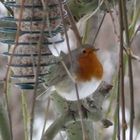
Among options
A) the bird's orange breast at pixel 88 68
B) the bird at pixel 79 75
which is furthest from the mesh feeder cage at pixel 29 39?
the bird's orange breast at pixel 88 68

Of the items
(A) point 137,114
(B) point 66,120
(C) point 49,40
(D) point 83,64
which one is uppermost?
(C) point 49,40

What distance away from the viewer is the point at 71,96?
148cm

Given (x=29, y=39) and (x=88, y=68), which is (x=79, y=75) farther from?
(x=29, y=39)

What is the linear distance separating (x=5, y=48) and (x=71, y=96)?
1.05ft

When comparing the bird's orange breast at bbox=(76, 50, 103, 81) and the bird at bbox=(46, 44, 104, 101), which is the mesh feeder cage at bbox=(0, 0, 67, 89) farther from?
the bird's orange breast at bbox=(76, 50, 103, 81)

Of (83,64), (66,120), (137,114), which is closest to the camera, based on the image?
(66,120)

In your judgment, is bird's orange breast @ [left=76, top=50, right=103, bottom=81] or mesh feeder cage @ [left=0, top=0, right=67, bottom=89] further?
bird's orange breast @ [left=76, top=50, right=103, bottom=81]

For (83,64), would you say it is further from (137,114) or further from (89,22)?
(137,114)

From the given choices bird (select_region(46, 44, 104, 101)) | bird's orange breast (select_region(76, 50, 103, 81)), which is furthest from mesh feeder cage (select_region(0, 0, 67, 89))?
bird's orange breast (select_region(76, 50, 103, 81))

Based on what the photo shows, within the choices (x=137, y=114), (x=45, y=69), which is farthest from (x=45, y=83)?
(x=137, y=114)

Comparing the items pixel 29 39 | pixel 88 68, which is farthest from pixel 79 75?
pixel 29 39

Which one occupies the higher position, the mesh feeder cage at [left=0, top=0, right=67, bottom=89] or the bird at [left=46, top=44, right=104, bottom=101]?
the mesh feeder cage at [left=0, top=0, right=67, bottom=89]

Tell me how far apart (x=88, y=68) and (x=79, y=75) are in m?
0.07

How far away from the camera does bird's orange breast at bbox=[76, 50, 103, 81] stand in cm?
160
